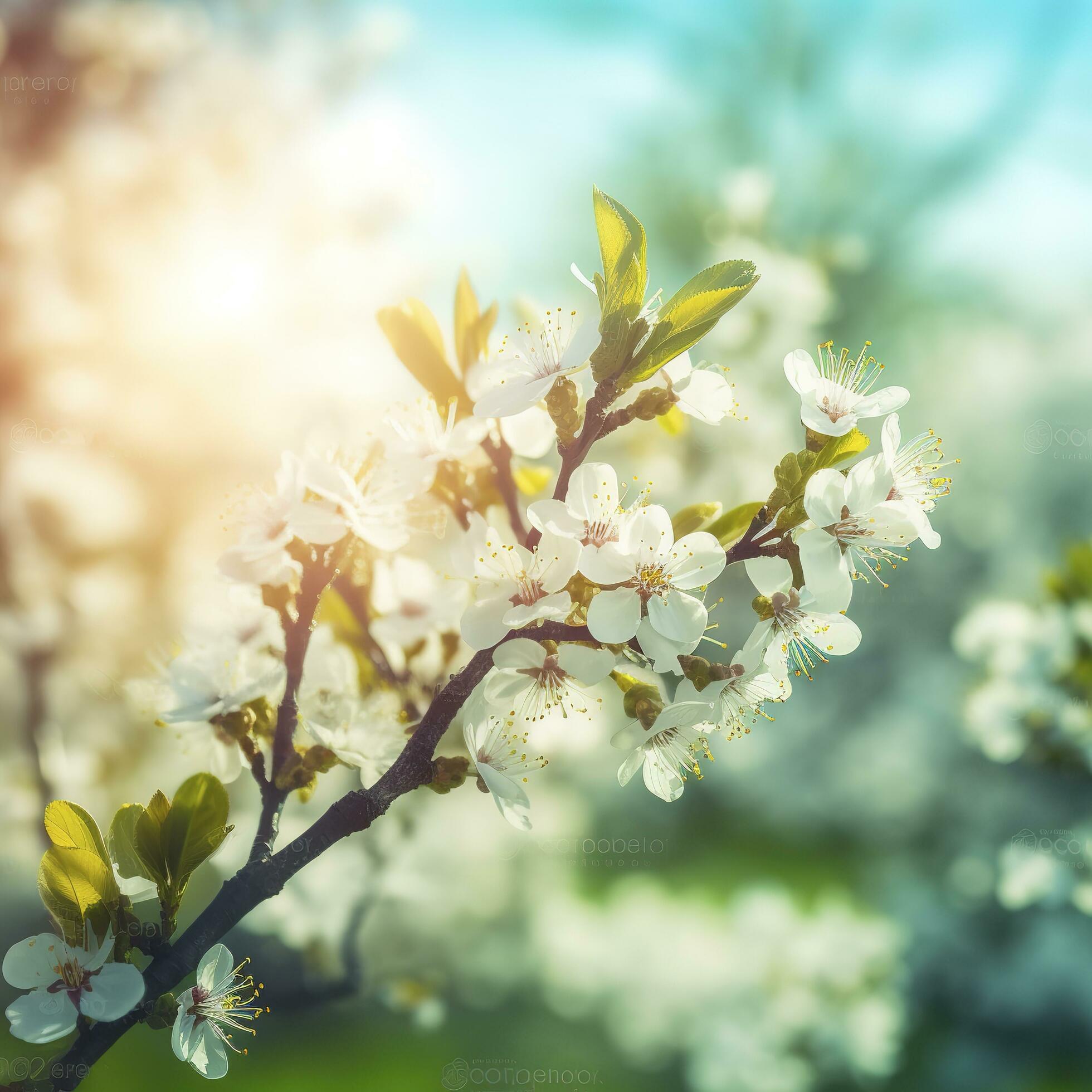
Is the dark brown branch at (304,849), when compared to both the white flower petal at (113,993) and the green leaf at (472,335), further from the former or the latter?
the green leaf at (472,335)

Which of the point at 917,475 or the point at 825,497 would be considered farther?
the point at 917,475

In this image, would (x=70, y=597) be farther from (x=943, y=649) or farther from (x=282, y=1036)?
(x=943, y=649)

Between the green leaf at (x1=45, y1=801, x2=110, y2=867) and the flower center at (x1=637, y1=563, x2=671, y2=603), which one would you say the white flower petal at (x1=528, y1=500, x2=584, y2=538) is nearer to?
the flower center at (x1=637, y1=563, x2=671, y2=603)

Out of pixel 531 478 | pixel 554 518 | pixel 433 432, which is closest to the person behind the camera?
pixel 554 518

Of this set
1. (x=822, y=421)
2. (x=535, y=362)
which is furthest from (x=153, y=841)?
(x=822, y=421)

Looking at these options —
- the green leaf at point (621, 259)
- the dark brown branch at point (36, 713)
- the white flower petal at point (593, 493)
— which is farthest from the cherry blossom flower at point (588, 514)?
the dark brown branch at point (36, 713)

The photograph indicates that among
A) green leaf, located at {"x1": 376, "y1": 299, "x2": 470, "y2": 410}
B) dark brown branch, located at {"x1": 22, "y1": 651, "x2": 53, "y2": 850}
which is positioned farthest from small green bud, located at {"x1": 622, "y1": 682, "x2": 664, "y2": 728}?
dark brown branch, located at {"x1": 22, "y1": 651, "x2": 53, "y2": 850}

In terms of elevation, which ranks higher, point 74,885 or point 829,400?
point 829,400

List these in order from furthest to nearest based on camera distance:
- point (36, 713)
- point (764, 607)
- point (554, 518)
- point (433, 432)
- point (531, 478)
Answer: point (36, 713) → point (531, 478) → point (433, 432) → point (764, 607) → point (554, 518)

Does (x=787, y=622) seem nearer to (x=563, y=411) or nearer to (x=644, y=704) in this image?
(x=644, y=704)
